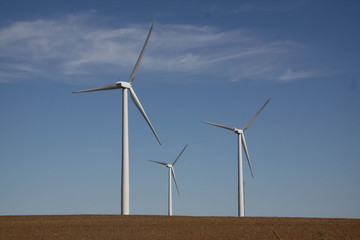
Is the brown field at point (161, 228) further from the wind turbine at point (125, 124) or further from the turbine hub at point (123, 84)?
the turbine hub at point (123, 84)

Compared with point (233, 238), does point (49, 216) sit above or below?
above

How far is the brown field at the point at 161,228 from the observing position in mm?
37438

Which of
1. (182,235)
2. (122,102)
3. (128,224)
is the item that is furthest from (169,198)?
(182,235)

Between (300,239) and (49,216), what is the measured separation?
26052 millimetres

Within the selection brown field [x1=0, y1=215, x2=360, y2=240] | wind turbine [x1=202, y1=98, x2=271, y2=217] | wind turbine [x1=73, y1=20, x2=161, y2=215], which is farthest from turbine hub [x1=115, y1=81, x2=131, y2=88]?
wind turbine [x1=202, y1=98, x2=271, y2=217]

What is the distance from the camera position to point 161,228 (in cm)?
4128

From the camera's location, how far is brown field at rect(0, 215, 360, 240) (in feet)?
123

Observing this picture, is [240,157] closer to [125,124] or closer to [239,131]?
[239,131]

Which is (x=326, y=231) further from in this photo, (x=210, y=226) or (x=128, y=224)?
(x=128, y=224)

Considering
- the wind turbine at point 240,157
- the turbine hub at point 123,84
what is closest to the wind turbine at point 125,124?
the turbine hub at point 123,84

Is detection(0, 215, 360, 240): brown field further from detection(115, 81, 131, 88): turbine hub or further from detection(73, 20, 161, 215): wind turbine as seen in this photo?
detection(115, 81, 131, 88): turbine hub

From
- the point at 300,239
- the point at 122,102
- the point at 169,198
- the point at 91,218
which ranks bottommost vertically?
the point at 300,239

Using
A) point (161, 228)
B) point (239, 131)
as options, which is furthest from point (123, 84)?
point (239, 131)

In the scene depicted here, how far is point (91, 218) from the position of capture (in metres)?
48.6
